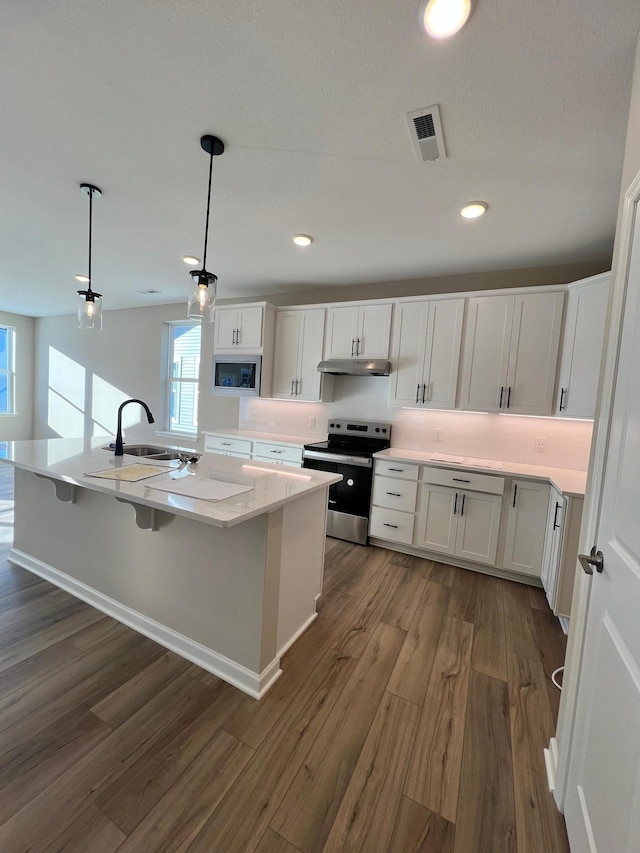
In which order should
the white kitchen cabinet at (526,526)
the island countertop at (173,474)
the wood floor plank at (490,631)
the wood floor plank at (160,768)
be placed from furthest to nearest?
the white kitchen cabinet at (526,526)
the wood floor plank at (490,631)
the island countertop at (173,474)
the wood floor plank at (160,768)

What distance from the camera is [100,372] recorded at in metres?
5.95

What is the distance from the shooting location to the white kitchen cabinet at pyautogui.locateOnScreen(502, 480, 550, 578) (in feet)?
8.80

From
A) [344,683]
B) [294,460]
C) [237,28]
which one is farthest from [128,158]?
[344,683]

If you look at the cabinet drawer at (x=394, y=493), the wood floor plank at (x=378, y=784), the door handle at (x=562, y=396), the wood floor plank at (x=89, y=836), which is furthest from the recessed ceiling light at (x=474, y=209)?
the wood floor plank at (x=89, y=836)

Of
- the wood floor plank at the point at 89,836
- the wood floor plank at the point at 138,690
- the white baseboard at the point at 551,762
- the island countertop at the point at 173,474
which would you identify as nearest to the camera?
the wood floor plank at the point at 89,836

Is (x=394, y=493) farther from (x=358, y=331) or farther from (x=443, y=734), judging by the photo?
(x=443, y=734)

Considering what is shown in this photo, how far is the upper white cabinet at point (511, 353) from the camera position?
2.81 metres

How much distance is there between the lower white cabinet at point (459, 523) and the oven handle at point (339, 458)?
0.57 meters

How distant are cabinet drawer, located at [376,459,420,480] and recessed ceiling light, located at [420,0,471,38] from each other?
2.63 metres

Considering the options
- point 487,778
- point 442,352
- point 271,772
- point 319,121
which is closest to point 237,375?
point 442,352

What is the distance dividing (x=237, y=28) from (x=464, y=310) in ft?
8.21

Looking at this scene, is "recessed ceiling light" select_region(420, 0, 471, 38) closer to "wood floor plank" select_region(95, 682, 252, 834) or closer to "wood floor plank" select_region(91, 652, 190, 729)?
"wood floor plank" select_region(95, 682, 252, 834)

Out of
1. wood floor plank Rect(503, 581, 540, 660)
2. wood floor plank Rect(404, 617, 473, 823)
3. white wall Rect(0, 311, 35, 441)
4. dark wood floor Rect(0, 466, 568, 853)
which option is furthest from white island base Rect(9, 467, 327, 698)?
white wall Rect(0, 311, 35, 441)

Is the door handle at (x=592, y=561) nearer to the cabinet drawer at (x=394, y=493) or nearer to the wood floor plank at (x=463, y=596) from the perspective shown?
the wood floor plank at (x=463, y=596)
